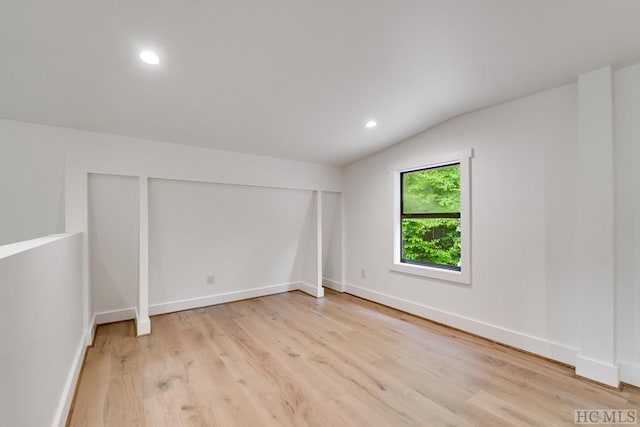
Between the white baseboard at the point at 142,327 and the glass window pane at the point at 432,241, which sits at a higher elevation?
the glass window pane at the point at 432,241

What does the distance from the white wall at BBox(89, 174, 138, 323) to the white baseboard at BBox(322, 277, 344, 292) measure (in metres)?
→ 2.90

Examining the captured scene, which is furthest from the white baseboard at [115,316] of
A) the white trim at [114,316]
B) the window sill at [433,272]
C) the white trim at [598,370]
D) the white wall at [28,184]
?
the white trim at [598,370]

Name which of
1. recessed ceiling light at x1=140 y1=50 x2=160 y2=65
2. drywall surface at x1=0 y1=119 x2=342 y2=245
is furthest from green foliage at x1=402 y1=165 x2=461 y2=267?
recessed ceiling light at x1=140 y1=50 x2=160 y2=65

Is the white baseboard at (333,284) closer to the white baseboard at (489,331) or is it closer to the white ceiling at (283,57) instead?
the white baseboard at (489,331)

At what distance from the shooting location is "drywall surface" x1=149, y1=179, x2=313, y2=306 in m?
3.35

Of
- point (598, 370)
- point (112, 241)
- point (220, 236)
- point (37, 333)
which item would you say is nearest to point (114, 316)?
point (112, 241)

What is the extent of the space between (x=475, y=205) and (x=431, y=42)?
Answer: 70.1 inches

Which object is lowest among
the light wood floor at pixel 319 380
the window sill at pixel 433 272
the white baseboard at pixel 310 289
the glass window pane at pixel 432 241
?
the light wood floor at pixel 319 380

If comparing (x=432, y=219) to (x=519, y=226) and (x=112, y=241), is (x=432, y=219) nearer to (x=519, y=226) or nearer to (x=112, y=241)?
(x=519, y=226)

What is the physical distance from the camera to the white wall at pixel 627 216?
2.06m

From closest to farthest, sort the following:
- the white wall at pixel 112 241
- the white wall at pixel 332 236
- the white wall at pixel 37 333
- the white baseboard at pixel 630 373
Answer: the white wall at pixel 37 333 → the white baseboard at pixel 630 373 → the white wall at pixel 112 241 → the white wall at pixel 332 236

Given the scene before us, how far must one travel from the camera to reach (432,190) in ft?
11.5

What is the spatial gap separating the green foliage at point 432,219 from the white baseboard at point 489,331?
0.59 meters

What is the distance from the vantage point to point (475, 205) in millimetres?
2979
